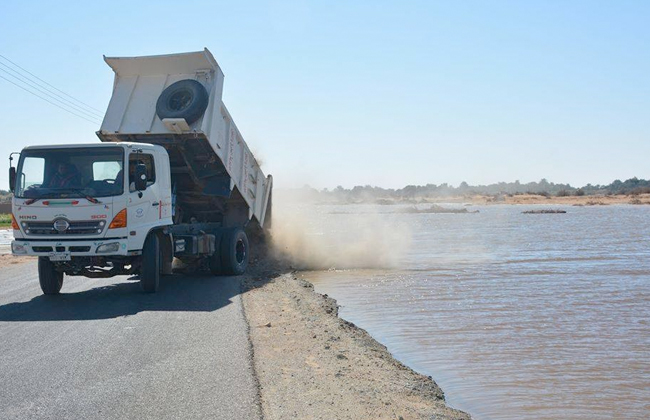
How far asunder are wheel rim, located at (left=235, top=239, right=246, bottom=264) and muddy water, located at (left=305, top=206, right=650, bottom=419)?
189 cm

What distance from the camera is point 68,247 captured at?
38.9 ft

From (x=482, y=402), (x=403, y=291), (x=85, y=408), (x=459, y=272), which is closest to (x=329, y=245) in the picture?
(x=459, y=272)

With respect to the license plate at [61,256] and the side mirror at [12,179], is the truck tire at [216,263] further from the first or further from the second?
the side mirror at [12,179]

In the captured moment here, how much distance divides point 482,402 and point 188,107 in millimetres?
8779

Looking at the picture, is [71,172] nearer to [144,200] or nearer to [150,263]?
[144,200]

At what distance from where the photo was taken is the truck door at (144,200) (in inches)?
482

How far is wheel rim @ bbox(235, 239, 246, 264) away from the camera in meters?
16.7

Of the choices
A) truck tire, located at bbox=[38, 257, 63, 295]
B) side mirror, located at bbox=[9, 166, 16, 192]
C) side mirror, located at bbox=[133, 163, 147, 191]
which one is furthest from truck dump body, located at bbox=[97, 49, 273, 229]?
truck tire, located at bbox=[38, 257, 63, 295]

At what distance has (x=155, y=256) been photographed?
12625mm

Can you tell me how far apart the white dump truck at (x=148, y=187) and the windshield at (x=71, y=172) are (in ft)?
0.06

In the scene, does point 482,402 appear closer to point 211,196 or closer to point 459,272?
point 211,196

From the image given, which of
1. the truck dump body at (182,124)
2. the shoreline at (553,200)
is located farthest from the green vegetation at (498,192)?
the truck dump body at (182,124)

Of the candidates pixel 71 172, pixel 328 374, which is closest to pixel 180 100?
pixel 71 172

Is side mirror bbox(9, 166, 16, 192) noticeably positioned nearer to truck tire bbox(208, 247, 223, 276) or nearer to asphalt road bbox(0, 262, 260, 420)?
asphalt road bbox(0, 262, 260, 420)
